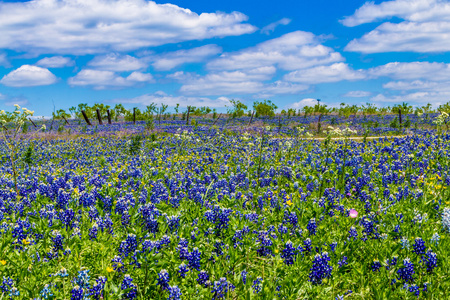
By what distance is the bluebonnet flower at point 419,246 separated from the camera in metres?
4.86

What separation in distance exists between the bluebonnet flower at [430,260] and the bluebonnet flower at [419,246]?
15cm

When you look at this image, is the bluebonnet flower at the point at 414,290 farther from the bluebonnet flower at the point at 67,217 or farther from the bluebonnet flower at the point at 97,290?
the bluebonnet flower at the point at 67,217

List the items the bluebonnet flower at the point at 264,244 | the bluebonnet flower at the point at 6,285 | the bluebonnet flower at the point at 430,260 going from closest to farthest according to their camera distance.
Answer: the bluebonnet flower at the point at 6,285 → the bluebonnet flower at the point at 430,260 → the bluebonnet flower at the point at 264,244

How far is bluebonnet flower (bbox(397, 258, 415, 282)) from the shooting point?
14.6 ft

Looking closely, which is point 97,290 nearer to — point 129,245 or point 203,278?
point 129,245

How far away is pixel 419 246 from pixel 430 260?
314mm

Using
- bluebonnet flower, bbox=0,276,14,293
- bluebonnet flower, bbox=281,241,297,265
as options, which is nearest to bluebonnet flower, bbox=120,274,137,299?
bluebonnet flower, bbox=0,276,14,293

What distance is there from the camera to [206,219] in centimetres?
591

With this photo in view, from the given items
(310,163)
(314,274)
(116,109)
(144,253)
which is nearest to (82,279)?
(144,253)

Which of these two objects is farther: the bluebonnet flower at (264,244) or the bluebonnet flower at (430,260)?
the bluebonnet flower at (264,244)

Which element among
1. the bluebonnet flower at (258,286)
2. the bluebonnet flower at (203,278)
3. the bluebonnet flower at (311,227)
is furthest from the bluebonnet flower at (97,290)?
the bluebonnet flower at (311,227)

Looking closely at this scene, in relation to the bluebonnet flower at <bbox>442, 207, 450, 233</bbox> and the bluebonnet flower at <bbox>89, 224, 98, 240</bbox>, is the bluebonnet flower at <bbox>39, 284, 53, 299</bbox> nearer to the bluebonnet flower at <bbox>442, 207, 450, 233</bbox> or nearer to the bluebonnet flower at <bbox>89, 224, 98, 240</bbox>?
the bluebonnet flower at <bbox>89, 224, 98, 240</bbox>

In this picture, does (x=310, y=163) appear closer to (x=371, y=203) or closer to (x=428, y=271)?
(x=371, y=203)

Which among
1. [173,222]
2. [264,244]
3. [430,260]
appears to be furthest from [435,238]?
[173,222]
